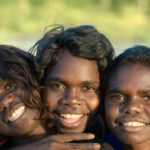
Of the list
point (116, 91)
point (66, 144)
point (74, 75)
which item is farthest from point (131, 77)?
point (66, 144)

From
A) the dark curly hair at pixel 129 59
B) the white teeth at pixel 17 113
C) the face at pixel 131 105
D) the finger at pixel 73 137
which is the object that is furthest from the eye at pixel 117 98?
the white teeth at pixel 17 113

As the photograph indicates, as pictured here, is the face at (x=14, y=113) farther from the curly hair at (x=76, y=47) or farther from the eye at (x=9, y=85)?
the curly hair at (x=76, y=47)

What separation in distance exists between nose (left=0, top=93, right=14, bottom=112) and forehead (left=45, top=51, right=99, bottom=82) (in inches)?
12.8

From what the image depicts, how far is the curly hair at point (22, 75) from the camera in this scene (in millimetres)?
2781

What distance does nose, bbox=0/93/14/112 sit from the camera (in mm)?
2752

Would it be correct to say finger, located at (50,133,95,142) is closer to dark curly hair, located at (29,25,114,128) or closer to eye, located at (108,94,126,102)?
eye, located at (108,94,126,102)

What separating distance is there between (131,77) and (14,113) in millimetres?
860

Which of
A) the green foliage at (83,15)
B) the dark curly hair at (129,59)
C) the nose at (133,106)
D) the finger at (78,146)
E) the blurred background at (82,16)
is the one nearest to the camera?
the finger at (78,146)

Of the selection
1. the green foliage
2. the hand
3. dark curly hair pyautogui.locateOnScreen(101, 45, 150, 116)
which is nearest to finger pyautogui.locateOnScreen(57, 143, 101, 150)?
the hand

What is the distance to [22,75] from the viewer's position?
2.82 m

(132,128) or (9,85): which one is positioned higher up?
(9,85)

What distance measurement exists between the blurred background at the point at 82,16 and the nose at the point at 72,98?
1403 centimetres

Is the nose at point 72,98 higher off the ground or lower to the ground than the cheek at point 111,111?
higher

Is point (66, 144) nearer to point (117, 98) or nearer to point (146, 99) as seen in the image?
point (117, 98)
